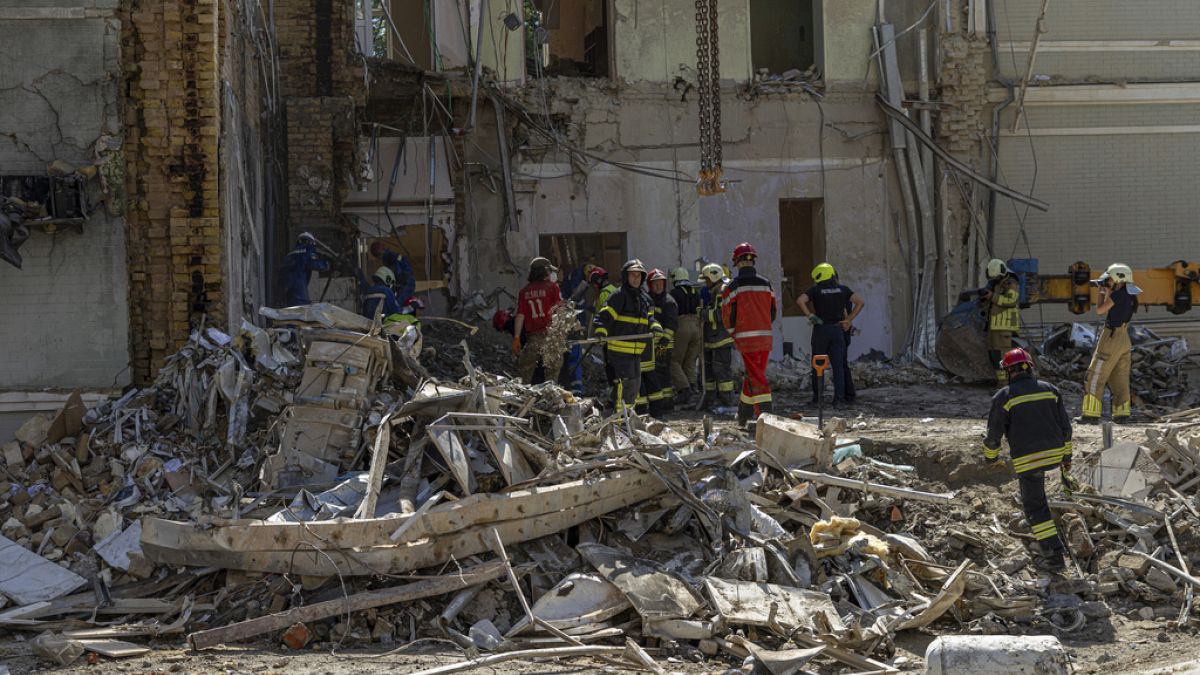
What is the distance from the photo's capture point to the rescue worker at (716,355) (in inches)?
588

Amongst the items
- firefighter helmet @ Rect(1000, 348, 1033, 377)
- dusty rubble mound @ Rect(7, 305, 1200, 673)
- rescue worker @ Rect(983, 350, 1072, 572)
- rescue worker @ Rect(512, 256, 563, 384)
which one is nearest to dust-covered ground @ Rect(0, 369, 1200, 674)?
dusty rubble mound @ Rect(7, 305, 1200, 673)

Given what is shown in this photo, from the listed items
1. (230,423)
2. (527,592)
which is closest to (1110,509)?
(527,592)

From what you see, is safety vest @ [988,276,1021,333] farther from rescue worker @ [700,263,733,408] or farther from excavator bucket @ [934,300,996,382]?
rescue worker @ [700,263,733,408]

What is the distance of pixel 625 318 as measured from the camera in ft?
44.6

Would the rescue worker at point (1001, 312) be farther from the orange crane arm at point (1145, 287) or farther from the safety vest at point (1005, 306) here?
the orange crane arm at point (1145, 287)

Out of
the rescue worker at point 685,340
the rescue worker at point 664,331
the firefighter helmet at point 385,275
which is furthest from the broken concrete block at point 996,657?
the firefighter helmet at point 385,275

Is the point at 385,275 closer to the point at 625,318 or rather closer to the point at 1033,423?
the point at 625,318

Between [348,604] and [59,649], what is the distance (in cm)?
163

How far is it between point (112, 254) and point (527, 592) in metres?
5.25

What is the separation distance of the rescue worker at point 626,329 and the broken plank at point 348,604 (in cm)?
489

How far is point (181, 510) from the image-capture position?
9.85 m

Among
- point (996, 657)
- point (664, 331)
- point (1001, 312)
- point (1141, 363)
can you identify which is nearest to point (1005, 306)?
point (1001, 312)

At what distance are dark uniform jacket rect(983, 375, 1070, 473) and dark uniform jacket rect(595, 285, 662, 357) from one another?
14.4 feet

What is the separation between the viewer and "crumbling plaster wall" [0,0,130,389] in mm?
11672
